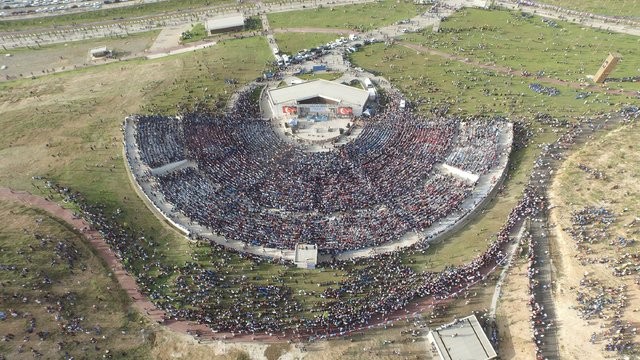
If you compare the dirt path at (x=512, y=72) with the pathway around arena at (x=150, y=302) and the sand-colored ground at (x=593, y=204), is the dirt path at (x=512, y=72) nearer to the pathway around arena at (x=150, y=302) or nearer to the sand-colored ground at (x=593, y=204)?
the sand-colored ground at (x=593, y=204)

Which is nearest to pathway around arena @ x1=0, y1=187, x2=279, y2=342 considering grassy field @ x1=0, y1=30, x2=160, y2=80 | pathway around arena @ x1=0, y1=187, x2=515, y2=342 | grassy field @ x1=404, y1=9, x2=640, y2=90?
pathway around arena @ x1=0, y1=187, x2=515, y2=342

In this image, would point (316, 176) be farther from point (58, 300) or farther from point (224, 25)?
point (224, 25)

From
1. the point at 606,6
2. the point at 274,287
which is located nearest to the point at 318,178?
the point at 274,287

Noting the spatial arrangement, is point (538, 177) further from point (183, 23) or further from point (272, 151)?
point (183, 23)

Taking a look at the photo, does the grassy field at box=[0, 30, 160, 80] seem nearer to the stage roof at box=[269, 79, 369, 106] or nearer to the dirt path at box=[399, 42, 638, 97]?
the stage roof at box=[269, 79, 369, 106]

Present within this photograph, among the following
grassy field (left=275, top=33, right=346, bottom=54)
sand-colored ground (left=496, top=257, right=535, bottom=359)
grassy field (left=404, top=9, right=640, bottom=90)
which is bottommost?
sand-colored ground (left=496, top=257, right=535, bottom=359)

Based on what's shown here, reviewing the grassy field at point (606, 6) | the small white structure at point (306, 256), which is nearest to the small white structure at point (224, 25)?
the small white structure at point (306, 256)
